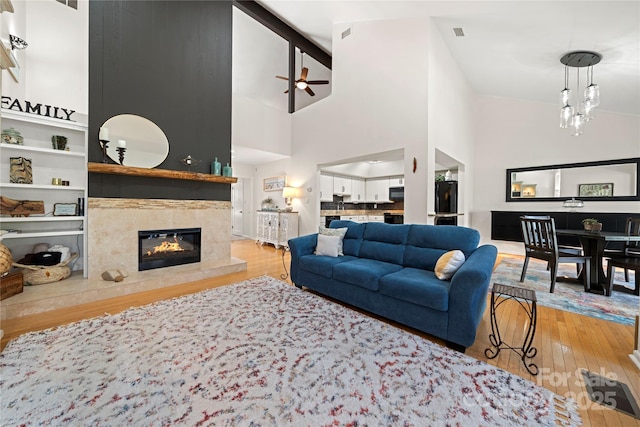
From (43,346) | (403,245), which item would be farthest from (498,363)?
(43,346)

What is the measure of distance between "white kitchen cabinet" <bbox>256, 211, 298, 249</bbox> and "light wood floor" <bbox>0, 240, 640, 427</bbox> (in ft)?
10.9

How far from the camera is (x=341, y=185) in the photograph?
7.53 m

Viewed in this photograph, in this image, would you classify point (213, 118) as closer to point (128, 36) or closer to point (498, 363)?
point (128, 36)

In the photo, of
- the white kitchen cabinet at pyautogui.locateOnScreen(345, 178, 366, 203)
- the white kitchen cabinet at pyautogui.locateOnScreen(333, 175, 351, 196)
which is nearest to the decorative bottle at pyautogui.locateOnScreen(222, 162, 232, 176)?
the white kitchen cabinet at pyautogui.locateOnScreen(333, 175, 351, 196)

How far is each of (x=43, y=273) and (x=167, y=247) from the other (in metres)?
1.32

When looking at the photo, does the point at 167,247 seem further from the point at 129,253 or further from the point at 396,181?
the point at 396,181

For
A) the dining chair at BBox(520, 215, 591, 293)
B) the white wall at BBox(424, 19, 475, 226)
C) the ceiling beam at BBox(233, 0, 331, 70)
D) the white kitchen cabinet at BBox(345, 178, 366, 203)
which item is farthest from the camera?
the white kitchen cabinet at BBox(345, 178, 366, 203)

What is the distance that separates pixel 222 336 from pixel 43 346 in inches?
52.1

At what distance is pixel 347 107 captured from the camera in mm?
5406

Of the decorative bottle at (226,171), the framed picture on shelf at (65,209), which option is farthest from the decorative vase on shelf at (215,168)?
the framed picture on shelf at (65,209)

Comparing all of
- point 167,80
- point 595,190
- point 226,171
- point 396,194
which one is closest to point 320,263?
point 226,171

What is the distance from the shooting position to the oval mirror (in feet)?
11.5

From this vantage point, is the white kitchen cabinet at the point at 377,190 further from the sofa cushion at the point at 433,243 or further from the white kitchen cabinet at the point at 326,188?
the sofa cushion at the point at 433,243

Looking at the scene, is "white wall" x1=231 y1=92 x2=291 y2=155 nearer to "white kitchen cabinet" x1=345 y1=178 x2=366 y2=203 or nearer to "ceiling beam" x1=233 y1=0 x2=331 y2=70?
"ceiling beam" x1=233 y1=0 x2=331 y2=70
